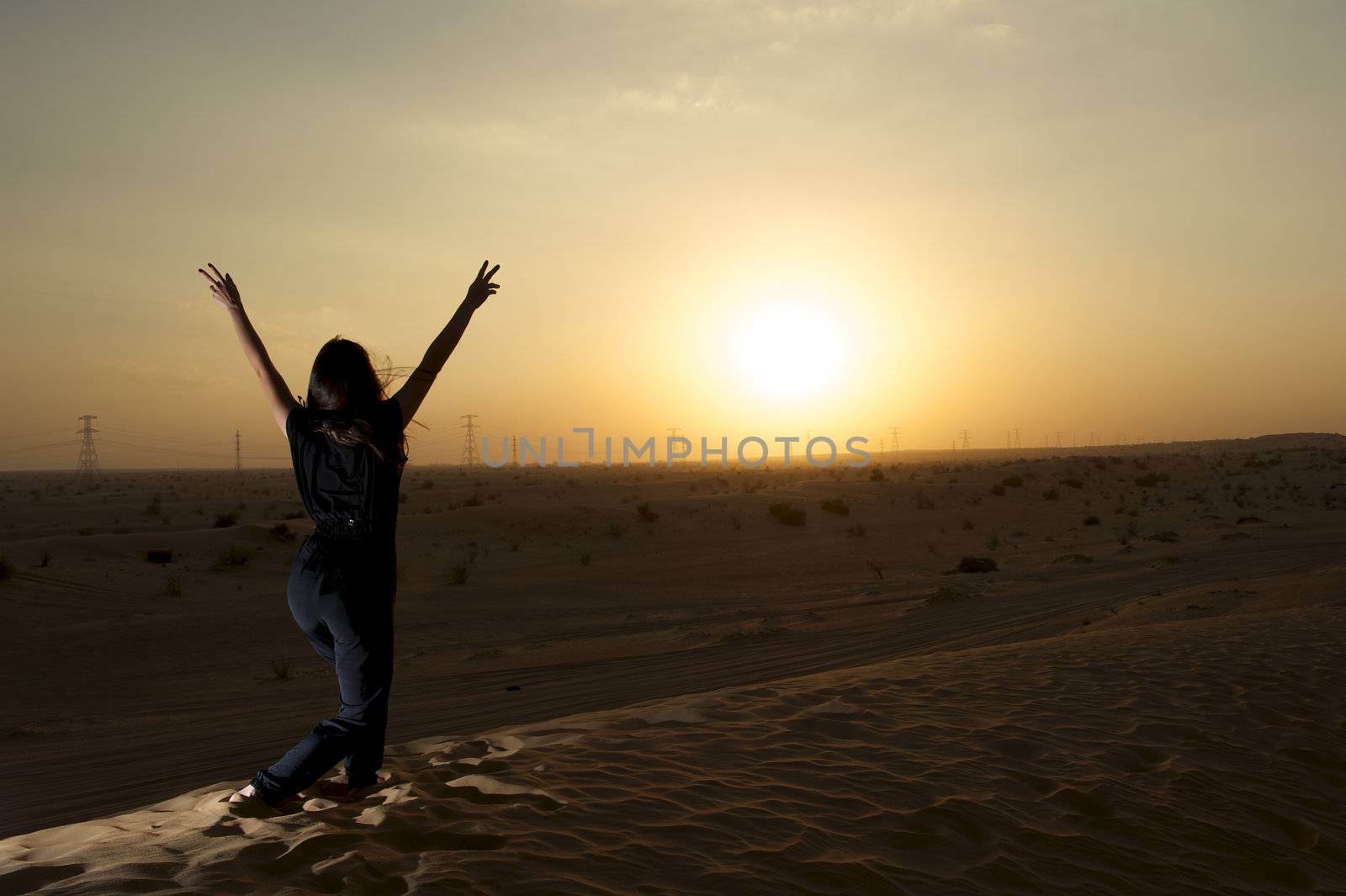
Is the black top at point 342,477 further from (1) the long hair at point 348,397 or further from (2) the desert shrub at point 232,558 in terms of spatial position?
(2) the desert shrub at point 232,558

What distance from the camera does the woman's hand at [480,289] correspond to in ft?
13.6

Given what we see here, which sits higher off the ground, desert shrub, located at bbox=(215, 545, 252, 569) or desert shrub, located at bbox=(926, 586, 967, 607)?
desert shrub, located at bbox=(215, 545, 252, 569)

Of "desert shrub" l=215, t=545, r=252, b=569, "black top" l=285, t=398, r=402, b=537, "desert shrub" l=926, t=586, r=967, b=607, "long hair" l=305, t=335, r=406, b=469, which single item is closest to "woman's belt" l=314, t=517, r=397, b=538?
"black top" l=285, t=398, r=402, b=537

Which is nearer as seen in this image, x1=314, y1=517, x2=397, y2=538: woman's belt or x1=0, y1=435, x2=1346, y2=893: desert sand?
x1=0, y1=435, x2=1346, y2=893: desert sand

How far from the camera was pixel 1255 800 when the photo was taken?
495 cm

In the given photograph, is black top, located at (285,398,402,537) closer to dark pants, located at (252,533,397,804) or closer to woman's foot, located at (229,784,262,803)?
dark pants, located at (252,533,397,804)

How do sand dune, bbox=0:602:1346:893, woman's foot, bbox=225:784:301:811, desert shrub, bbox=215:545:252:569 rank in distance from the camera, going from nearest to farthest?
sand dune, bbox=0:602:1346:893 < woman's foot, bbox=225:784:301:811 < desert shrub, bbox=215:545:252:569

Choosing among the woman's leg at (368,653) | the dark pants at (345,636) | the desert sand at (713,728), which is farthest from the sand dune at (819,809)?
the woman's leg at (368,653)

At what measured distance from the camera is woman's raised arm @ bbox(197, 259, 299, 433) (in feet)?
13.0

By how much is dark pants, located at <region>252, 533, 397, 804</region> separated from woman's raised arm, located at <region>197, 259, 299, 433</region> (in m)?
0.60

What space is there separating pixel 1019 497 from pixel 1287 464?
25076mm

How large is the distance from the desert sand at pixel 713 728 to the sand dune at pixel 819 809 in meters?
0.02

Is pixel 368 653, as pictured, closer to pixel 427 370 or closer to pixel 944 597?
pixel 427 370

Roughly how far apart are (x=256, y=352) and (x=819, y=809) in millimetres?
3420
